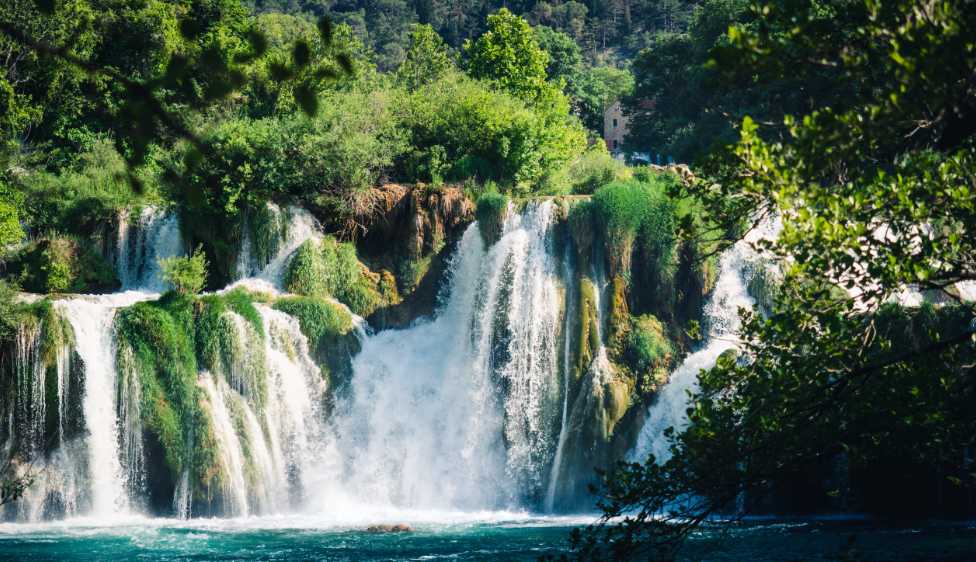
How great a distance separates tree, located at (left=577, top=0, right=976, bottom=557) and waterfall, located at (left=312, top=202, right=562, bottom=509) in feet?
45.7

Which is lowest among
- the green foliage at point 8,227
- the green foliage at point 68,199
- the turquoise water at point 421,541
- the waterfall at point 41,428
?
the turquoise water at point 421,541

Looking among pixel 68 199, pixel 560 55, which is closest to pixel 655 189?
pixel 68 199

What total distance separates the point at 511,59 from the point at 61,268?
1953cm

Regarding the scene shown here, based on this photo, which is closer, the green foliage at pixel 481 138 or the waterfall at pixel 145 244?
the waterfall at pixel 145 244

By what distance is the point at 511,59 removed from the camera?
40.6 metres

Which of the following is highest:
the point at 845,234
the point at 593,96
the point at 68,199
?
the point at 593,96

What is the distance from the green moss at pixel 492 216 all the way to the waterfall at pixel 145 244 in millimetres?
7496

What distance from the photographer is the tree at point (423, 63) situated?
1529 inches

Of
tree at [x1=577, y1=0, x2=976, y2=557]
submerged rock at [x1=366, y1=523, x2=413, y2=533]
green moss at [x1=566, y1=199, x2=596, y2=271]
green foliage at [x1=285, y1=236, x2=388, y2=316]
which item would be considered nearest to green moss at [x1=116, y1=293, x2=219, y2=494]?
green foliage at [x1=285, y1=236, x2=388, y2=316]

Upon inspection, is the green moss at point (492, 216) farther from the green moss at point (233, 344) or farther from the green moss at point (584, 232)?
the green moss at point (233, 344)

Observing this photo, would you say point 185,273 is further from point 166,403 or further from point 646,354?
point 646,354

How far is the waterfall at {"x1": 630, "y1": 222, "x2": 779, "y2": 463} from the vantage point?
891 inches

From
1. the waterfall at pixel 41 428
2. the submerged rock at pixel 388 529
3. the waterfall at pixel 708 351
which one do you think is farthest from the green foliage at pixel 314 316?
the waterfall at pixel 708 351

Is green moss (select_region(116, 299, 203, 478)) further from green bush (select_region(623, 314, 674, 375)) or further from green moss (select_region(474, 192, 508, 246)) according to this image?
green bush (select_region(623, 314, 674, 375))
